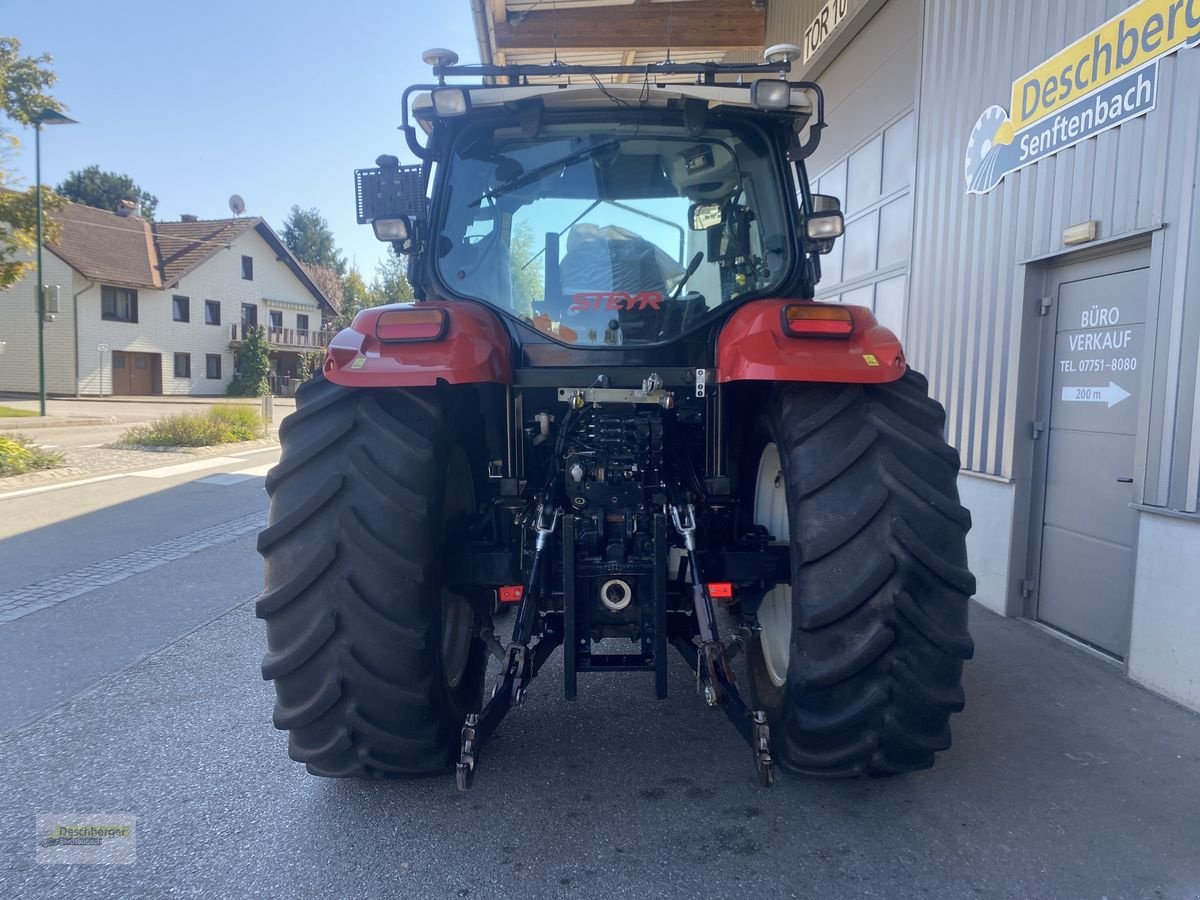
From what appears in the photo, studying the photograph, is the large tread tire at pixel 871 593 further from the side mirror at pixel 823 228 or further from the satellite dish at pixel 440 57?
the satellite dish at pixel 440 57

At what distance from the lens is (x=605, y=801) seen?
3.04 metres

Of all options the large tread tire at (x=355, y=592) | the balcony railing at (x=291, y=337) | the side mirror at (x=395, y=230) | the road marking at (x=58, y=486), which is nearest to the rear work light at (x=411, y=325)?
the large tread tire at (x=355, y=592)

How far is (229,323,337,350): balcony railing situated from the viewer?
40.3 meters

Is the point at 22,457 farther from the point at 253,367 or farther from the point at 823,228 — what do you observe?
the point at 253,367

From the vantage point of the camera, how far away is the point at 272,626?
8.88ft

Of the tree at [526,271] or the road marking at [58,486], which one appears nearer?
the tree at [526,271]

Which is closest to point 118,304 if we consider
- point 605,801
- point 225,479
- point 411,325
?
point 225,479

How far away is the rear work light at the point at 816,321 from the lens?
2758mm

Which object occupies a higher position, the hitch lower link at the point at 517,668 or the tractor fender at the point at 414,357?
the tractor fender at the point at 414,357

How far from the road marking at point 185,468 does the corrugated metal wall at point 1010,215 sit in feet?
35.1

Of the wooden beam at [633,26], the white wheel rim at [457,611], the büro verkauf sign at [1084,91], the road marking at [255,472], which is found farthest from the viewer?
the road marking at [255,472]

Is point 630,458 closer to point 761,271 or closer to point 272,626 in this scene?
point 761,271

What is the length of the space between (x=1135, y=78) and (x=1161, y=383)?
1.60 m

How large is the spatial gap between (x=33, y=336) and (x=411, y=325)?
3899 cm
